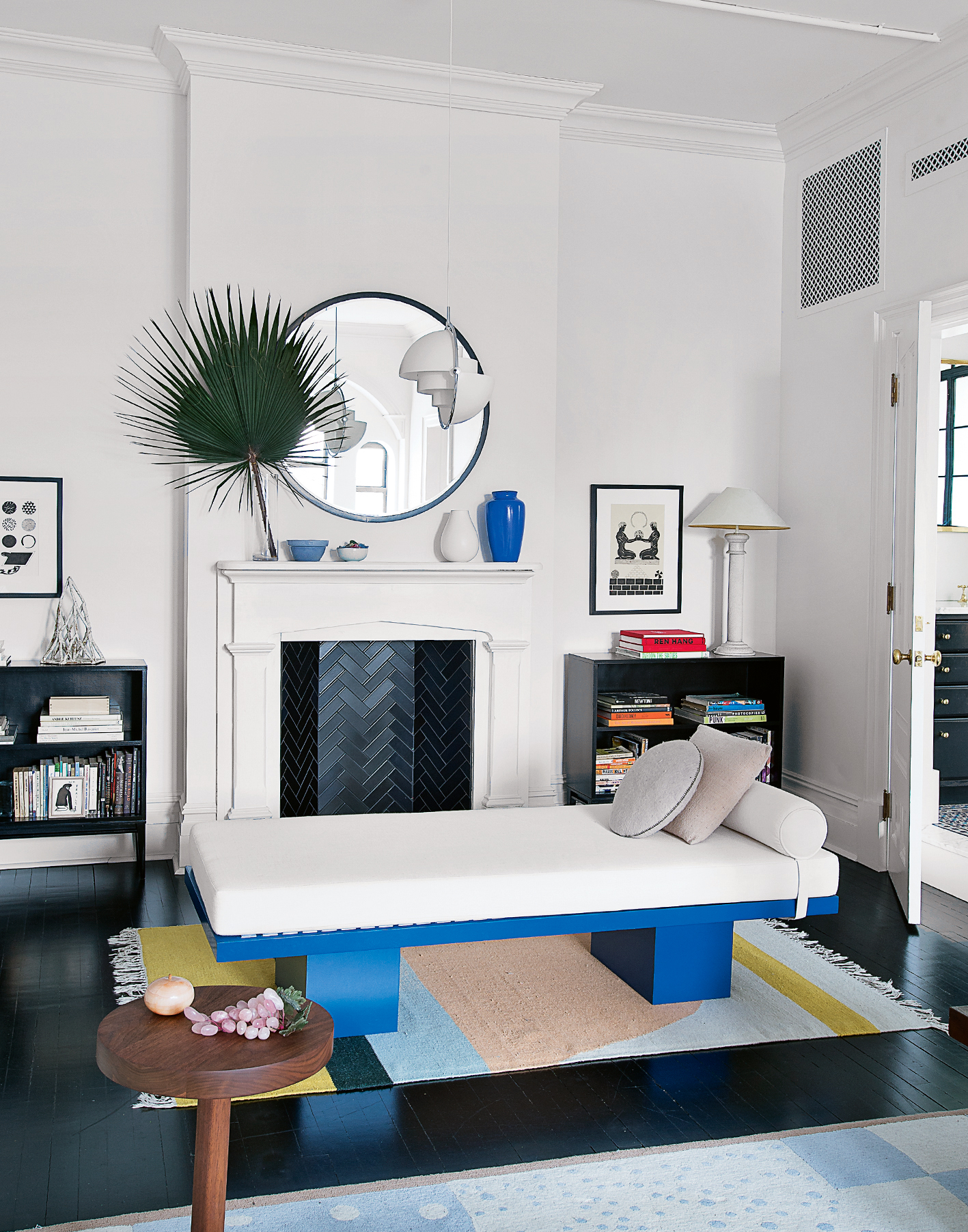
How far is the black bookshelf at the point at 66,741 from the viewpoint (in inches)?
180

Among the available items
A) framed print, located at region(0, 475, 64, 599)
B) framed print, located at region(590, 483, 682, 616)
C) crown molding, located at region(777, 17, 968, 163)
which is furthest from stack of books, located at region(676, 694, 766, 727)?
framed print, located at region(0, 475, 64, 599)

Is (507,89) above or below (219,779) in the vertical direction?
above

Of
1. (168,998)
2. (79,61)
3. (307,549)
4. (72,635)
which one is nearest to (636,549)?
(307,549)

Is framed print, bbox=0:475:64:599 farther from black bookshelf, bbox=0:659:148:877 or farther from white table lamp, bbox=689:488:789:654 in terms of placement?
white table lamp, bbox=689:488:789:654

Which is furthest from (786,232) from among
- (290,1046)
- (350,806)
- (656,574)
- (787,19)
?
(290,1046)

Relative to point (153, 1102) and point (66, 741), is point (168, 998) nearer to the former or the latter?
point (153, 1102)

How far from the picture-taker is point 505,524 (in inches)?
199

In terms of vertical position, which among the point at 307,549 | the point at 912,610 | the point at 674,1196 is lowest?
the point at 674,1196

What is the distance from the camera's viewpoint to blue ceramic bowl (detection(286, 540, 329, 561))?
4.82 meters

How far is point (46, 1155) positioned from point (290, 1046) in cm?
90

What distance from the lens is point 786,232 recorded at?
229 inches

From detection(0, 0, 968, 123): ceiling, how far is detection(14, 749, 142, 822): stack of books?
3.04 m

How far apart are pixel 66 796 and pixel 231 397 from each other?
5.93 ft

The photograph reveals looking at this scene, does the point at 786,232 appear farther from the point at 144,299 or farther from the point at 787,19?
the point at 144,299
